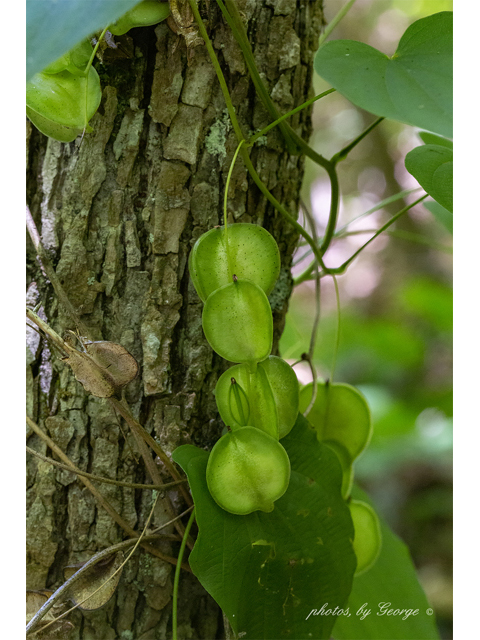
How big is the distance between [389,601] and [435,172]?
485mm

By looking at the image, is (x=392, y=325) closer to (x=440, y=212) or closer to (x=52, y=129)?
(x=440, y=212)

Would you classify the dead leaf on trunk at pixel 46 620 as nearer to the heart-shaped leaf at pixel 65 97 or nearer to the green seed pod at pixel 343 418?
the green seed pod at pixel 343 418

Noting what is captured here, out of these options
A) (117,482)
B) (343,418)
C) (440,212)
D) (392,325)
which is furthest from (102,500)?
(392,325)

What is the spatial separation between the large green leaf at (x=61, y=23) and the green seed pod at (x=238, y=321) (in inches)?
7.1

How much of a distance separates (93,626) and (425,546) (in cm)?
134

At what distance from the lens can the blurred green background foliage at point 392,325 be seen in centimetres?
154

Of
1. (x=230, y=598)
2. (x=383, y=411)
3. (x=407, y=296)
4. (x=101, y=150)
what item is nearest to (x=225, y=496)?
(x=230, y=598)

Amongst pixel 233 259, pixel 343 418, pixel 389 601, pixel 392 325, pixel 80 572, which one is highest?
pixel 392 325

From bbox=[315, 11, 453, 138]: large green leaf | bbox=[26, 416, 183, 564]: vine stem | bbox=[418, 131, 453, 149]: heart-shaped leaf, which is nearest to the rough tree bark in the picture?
bbox=[26, 416, 183, 564]: vine stem

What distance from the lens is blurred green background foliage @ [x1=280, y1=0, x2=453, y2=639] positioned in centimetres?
154

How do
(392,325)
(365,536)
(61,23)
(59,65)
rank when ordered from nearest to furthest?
(61,23), (59,65), (365,536), (392,325)

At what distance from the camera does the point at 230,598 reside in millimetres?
405

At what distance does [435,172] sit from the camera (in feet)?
1.41
